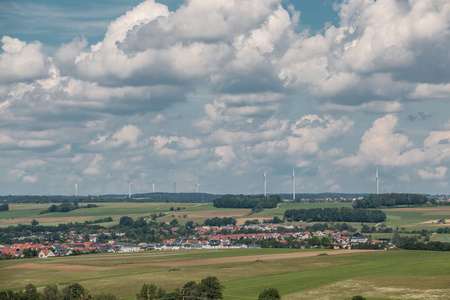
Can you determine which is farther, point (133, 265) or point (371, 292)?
point (133, 265)

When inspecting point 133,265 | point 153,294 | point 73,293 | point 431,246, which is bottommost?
point 133,265

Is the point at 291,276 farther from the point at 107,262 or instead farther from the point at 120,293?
the point at 107,262

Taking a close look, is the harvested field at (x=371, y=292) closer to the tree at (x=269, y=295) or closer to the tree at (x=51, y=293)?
the tree at (x=269, y=295)

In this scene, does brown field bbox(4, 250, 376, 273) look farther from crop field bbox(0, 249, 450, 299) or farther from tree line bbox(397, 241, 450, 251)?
tree line bbox(397, 241, 450, 251)

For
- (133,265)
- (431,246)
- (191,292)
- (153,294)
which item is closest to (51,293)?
(153,294)

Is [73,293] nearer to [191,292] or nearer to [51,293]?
[51,293]

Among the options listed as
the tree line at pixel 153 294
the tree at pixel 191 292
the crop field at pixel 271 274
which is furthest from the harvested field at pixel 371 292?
the tree at pixel 191 292

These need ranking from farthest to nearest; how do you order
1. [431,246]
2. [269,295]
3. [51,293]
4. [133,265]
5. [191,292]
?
[431,246] < [133,265] < [51,293] < [191,292] < [269,295]

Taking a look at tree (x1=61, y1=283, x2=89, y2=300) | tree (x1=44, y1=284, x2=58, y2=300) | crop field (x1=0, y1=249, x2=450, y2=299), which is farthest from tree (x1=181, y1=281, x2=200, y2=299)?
tree (x1=44, y1=284, x2=58, y2=300)
